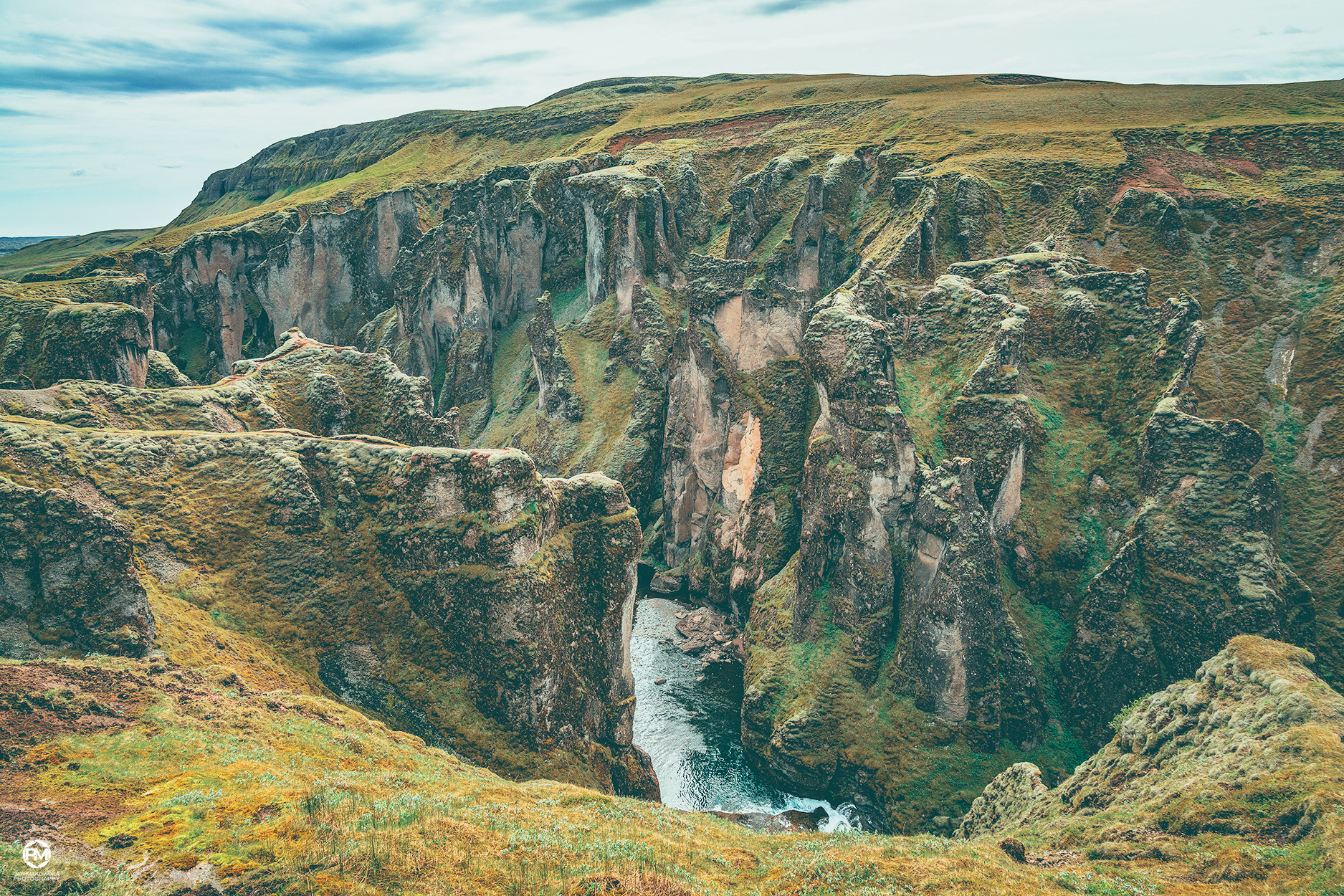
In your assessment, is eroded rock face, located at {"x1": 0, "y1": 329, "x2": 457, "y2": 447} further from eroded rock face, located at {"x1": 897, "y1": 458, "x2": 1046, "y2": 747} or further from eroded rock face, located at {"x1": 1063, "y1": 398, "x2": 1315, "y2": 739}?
eroded rock face, located at {"x1": 1063, "y1": 398, "x2": 1315, "y2": 739}

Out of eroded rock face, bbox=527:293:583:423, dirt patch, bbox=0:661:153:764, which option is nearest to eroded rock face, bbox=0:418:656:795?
dirt patch, bbox=0:661:153:764

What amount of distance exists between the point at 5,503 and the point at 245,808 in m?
24.2

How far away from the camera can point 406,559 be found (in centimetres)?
5097

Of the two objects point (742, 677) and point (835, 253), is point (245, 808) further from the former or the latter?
point (835, 253)

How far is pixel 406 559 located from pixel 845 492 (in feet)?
121

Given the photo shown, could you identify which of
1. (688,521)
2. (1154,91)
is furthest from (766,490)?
(1154,91)

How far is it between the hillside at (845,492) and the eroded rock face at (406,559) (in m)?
0.25

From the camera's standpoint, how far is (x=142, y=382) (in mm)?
85875

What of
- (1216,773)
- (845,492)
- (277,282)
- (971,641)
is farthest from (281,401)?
(277,282)

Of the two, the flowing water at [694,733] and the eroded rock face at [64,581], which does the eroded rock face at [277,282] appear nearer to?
the flowing water at [694,733]

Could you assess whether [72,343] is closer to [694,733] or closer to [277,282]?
[694,733]

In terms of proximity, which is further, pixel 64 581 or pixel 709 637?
pixel 709 637

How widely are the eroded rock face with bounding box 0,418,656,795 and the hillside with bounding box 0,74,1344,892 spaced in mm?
247

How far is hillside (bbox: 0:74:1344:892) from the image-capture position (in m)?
44.3
